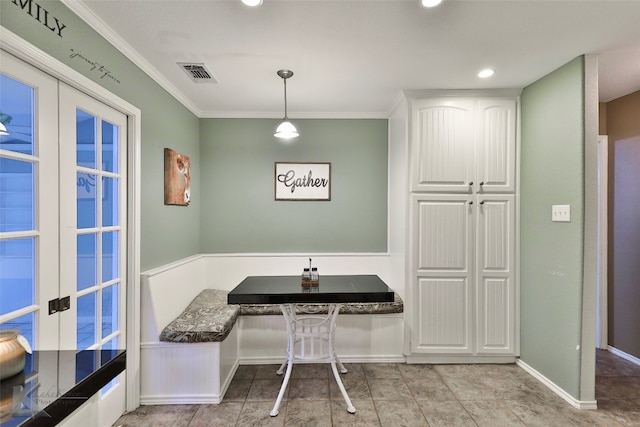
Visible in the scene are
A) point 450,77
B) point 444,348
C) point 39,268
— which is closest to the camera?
point 39,268

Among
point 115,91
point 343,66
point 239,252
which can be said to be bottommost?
point 239,252

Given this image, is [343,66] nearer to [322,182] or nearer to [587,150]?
[322,182]

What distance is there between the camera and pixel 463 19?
1803 mm

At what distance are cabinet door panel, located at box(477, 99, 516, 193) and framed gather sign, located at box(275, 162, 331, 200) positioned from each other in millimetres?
1535

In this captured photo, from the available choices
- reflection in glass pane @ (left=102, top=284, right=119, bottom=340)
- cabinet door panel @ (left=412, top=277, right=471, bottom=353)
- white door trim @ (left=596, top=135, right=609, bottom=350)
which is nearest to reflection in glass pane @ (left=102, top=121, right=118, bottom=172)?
reflection in glass pane @ (left=102, top=284, right=119, bottom=340)

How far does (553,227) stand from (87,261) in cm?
324

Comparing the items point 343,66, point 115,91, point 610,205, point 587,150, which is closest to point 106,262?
point 115,91

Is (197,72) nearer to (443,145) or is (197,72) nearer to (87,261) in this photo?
(87,261)

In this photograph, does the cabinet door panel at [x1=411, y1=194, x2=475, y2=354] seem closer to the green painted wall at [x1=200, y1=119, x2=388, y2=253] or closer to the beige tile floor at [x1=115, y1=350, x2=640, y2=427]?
the beige tile floor at [x1=115, y1=350, x2=640, y2=427]

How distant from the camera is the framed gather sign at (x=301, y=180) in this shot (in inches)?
138

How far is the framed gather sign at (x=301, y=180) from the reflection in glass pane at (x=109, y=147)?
165cm

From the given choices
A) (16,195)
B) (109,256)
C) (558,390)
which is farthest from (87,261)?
(558,390)

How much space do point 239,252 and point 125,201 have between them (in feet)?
4.89

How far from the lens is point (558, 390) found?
2406 millimetres
